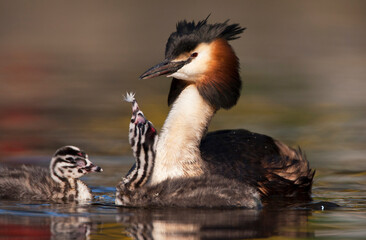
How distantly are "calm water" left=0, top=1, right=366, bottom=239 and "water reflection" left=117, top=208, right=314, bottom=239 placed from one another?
17 millimetres

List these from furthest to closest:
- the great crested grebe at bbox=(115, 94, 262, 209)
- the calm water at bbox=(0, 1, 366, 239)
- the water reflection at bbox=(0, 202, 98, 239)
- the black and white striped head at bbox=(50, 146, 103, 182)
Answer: the black and white striped head at bbox=(50, 146, 103, 182) < the great crested grebe at bbox=(115, 94, 262, 209) < the calm water at bbox=(0, 1, 366, 239) < the water reflection at bbox=(0, 202, 98, 239)

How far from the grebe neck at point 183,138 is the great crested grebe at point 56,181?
2.59ft

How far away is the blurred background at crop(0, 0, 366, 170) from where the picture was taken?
13.2 m

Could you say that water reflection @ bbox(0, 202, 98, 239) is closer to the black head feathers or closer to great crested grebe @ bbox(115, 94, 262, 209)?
great crested grebe @ bbox(115, 94, 262, 209)

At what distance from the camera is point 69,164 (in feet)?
31.8

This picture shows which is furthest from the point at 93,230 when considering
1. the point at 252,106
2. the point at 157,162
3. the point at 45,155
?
the point at 252,106

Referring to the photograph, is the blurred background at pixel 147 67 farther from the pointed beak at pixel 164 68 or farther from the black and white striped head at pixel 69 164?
the pointed beak at pixel 164 68

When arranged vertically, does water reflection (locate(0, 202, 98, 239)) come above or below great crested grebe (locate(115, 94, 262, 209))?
below

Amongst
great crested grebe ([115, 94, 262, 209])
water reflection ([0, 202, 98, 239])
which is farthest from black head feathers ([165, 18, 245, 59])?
water reflection ([0, 202, 98, 239])

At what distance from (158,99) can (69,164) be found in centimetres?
663

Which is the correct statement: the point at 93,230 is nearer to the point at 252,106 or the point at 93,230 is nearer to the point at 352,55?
the point at 252,106

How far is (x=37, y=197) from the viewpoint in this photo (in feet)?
31.6

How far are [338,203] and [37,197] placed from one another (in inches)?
117

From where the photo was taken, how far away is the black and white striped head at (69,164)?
382 inches
